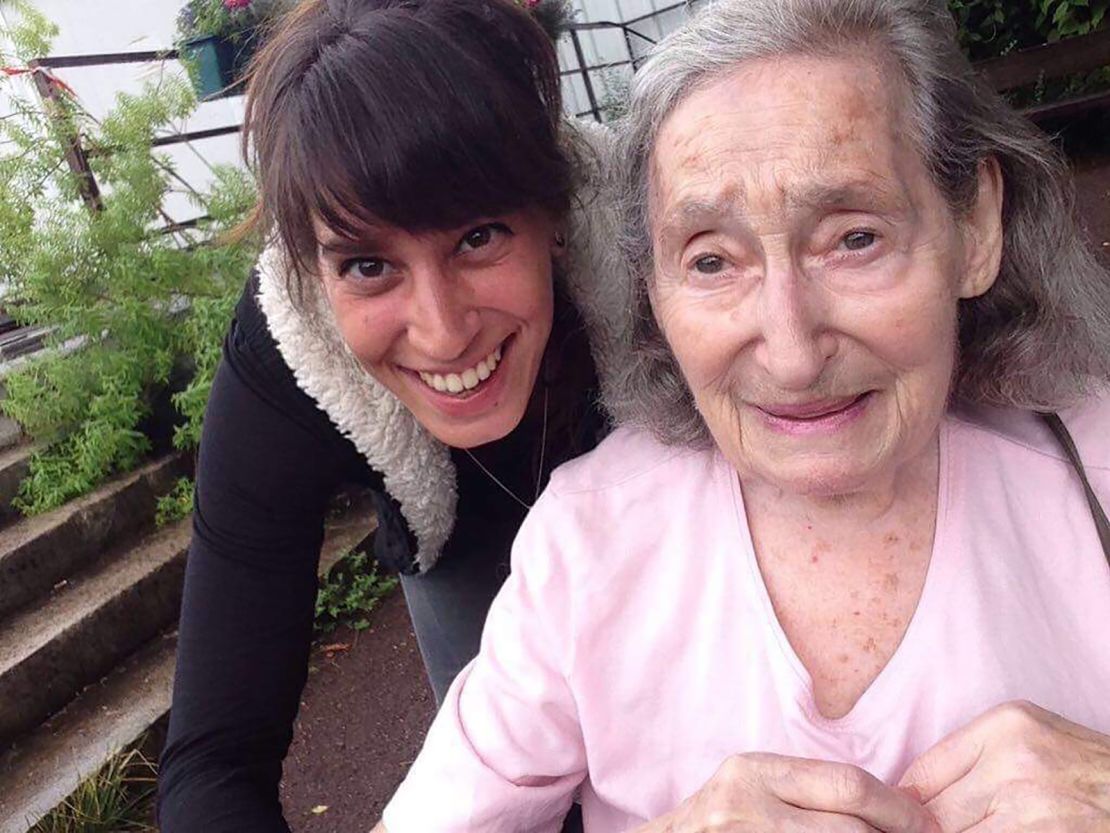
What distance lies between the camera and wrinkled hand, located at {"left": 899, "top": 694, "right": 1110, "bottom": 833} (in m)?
1.16

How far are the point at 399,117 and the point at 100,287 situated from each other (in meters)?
3.45

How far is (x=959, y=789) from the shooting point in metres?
1.21

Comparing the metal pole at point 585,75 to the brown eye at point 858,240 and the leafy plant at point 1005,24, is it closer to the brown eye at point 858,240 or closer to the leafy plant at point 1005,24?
the leafy plant at point 1005,24

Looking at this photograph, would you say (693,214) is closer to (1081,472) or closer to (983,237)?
(983,237)

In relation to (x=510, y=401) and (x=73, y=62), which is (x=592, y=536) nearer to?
(x=510, y=401)

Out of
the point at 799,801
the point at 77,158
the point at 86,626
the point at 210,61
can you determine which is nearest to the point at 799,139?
the point at 799,801

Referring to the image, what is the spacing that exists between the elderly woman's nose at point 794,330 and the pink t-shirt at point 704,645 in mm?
309

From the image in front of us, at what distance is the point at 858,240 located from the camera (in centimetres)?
130

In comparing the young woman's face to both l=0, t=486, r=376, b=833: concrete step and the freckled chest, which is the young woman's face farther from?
l=0, t=486, r=376, b=833: concrete step

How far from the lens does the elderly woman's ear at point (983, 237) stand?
55.2 inches

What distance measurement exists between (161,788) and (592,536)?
3.08 feet

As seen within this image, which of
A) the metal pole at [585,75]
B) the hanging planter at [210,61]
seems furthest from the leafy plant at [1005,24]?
the hanging planter at [210,61]

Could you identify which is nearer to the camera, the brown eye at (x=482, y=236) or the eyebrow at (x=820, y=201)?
the eyebrow at (x=820, y=201)

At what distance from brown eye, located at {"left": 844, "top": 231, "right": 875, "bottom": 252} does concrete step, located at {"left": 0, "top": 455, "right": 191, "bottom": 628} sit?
3.75m
